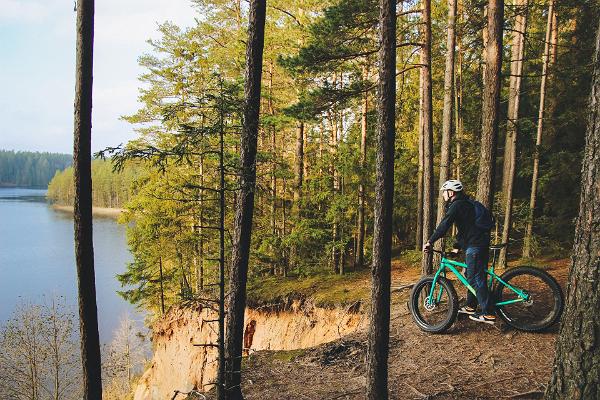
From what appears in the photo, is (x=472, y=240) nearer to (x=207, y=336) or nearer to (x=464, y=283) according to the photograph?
(x=464, y=283)

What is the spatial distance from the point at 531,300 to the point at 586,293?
3.28 m

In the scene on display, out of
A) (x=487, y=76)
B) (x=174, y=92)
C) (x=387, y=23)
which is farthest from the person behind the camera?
(x=174, y=92)

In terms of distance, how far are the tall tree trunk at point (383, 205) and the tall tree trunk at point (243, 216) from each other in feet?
5.74

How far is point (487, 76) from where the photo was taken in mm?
6449

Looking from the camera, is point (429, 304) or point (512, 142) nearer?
point (429, 304)

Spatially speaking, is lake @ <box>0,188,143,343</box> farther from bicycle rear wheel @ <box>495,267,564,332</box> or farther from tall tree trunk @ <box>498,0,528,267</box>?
bicycle rear wheel @ <box>495,267,564,332</box>

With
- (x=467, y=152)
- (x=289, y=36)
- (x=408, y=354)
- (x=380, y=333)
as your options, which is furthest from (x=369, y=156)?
(x=380, y=333)

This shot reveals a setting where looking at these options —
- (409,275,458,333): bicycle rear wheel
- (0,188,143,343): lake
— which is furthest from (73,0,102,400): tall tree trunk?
(0,188,143,343): lake

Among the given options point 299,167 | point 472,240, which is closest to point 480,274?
point 472,240

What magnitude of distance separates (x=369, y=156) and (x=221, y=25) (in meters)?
8.21

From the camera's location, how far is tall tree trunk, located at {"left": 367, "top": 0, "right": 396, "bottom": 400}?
3926 millimetres

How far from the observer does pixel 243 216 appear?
5.03 meters

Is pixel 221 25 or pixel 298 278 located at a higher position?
pixel 221 25

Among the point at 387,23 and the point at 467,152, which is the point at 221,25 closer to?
the point at 467,152
